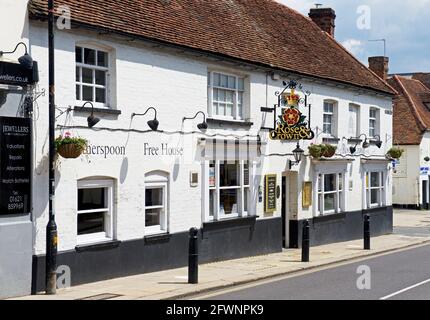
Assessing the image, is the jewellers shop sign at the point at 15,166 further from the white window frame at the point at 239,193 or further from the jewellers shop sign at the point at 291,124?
the jewellers shop sign at the point at 291,124

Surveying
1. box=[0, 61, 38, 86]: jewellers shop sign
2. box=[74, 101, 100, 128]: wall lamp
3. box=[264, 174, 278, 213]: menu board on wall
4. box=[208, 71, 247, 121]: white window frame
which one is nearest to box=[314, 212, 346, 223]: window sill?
box=[264, 174, 278, 213]: menu board on wall

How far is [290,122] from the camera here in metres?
21.4

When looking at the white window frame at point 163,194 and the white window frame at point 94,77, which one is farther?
the white window frame at point 163,194

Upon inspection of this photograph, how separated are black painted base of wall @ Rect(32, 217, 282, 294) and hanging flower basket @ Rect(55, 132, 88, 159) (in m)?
2.13

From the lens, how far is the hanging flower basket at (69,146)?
1363 centimetres

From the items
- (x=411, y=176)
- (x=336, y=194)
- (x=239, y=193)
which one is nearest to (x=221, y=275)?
(x=239, y=193)

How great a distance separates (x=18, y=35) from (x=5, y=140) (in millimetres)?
2095

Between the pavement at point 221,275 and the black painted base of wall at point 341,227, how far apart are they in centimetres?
47

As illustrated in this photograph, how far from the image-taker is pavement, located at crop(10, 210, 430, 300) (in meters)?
13.5

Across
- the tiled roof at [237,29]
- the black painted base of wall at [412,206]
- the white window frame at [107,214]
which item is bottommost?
the black painted base of wall at [412,206]

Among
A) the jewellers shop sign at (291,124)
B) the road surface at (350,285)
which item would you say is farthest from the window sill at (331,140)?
the road surface at (350,285)

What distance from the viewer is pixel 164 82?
17.3 meters

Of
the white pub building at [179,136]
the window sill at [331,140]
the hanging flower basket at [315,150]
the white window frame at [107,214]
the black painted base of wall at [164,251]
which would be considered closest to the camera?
the white pub building at [179,136]

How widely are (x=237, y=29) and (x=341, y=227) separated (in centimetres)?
940
